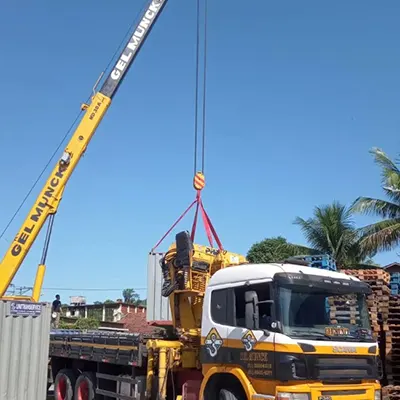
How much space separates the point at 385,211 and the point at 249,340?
1412 cm

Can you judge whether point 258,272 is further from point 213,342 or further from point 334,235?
point 334,235

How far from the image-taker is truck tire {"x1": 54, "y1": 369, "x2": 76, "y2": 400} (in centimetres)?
1344

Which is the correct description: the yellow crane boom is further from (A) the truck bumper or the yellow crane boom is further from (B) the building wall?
(B) the building wall

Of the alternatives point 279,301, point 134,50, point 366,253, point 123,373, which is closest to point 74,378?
point 123,373

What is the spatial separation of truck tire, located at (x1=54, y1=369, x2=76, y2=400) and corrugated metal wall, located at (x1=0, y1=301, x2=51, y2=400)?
3361 mm

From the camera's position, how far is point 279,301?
26.8ft

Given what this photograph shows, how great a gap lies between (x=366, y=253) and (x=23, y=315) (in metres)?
15.4

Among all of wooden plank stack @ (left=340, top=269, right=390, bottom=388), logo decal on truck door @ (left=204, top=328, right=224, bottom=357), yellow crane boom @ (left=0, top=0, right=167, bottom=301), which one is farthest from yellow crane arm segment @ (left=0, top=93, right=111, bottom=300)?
wooden plank stack @ (left=340, top=269, right=390, bottom=388)

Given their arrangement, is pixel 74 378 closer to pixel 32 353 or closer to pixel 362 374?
pixel 32 353

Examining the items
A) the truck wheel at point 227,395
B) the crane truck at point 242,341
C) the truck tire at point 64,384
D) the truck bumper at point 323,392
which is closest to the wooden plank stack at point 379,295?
the crane truck at point 242,341

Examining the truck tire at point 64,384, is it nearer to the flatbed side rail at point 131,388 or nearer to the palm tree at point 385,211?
the flatbed side rail at point 131,388

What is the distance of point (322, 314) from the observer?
854cm

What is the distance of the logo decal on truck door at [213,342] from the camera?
356 inches

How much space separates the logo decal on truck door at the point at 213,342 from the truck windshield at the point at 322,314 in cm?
140
